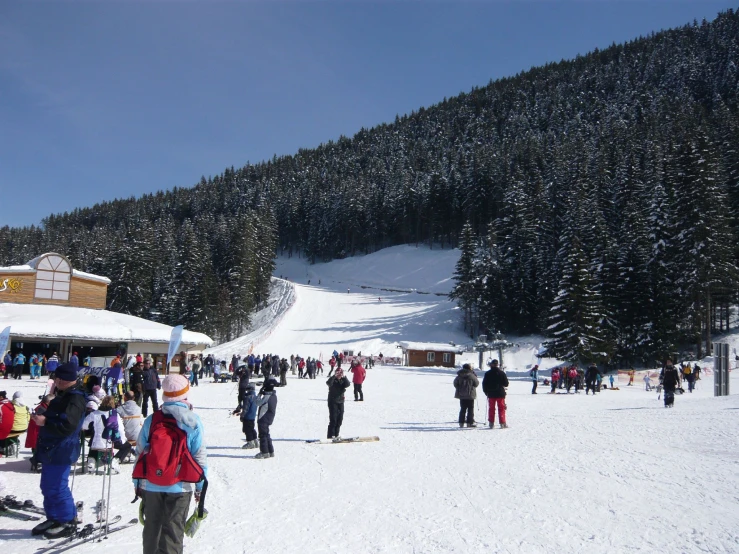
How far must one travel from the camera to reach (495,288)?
53.3 m

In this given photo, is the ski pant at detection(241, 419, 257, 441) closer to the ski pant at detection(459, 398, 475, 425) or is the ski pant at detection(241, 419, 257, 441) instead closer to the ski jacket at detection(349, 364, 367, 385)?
the ski pant at detection(459, 398, 475, 425)

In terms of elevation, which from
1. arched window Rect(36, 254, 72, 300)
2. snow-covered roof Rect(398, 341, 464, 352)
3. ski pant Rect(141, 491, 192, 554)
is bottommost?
snow-covered roof Rect(398, 341, 464, 352)

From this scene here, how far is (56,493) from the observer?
5.15m

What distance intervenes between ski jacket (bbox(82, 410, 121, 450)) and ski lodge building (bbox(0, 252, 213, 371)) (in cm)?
2664

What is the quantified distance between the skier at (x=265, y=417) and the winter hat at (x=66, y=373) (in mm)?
4430

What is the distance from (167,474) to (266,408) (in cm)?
602

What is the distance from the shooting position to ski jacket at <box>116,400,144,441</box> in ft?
28.5

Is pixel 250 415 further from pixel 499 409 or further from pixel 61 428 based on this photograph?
pixel 499 409

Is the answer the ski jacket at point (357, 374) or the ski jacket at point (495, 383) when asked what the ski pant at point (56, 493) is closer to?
the ski jacket at point (495, 383)

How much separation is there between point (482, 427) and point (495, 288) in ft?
137

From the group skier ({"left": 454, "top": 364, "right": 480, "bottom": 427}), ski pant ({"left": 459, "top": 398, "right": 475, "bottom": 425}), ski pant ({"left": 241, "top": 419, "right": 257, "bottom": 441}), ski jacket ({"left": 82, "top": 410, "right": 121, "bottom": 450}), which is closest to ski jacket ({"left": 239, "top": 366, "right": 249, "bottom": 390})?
ski pant ({"left": 241, "top": 419, "right": 257, "bottom": 441})

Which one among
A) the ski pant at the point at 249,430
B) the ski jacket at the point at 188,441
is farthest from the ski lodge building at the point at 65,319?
the ski jacket at the point at 188,441

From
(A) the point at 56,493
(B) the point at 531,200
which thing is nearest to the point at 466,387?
(A) the point at 56,493

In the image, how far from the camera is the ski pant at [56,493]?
5116mm
